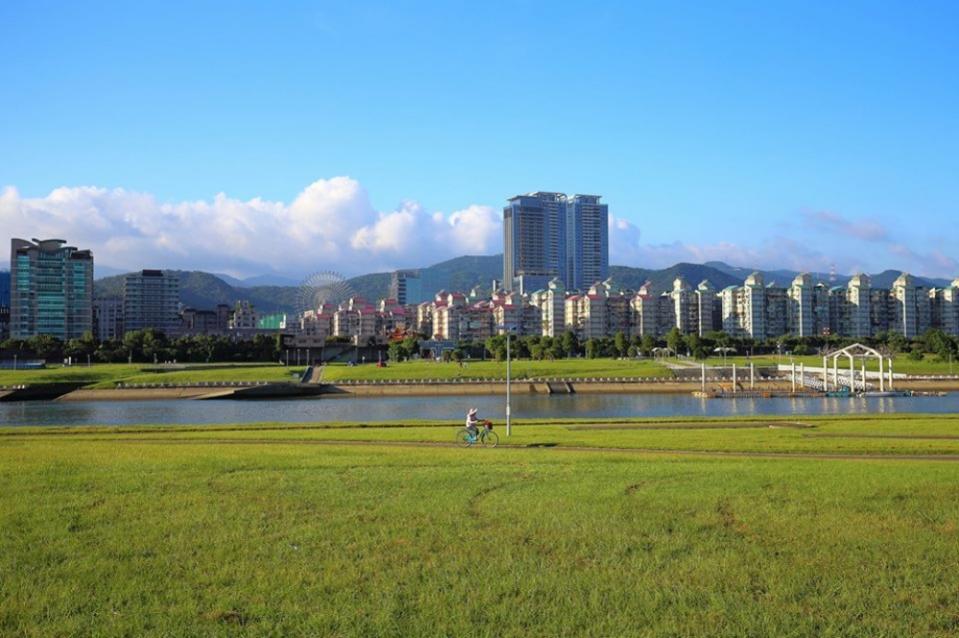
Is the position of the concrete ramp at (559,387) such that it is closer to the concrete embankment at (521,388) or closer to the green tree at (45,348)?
the concrete embankment at (521,388)

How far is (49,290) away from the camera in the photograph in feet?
609

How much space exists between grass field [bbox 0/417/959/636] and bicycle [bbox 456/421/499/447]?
8.03 metres

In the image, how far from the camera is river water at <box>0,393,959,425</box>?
6169 centimetres

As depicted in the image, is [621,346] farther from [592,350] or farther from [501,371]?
[501,371]

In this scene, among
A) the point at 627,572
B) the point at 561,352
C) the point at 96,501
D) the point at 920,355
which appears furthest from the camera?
the point at 561,352

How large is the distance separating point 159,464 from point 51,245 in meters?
191

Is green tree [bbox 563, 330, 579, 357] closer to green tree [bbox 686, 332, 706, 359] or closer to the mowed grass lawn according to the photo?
green tree [bbox 686, 332, 706, 359]

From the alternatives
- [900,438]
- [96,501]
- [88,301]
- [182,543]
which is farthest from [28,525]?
[88,301]

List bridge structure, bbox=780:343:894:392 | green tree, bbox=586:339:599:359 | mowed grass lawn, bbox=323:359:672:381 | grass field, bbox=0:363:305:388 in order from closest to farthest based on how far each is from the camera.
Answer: bridge structure, bbox=780:343:894:392 → grass field, bbox=0:363:305:388 → mowed grass lawn, bbox=323:359:672:381 → green tree, bbox=586:339:599:359

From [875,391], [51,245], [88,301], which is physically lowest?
[875,391]

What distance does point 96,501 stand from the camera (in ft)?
47.7

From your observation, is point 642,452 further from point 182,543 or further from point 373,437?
point 182,543

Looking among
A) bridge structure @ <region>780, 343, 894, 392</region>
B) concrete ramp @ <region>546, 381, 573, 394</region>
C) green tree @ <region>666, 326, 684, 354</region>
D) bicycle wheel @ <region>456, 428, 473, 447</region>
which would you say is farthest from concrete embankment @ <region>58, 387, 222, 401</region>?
green tree @ <region>666, 326, 684, 354</region>

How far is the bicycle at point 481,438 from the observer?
28.1 meters
